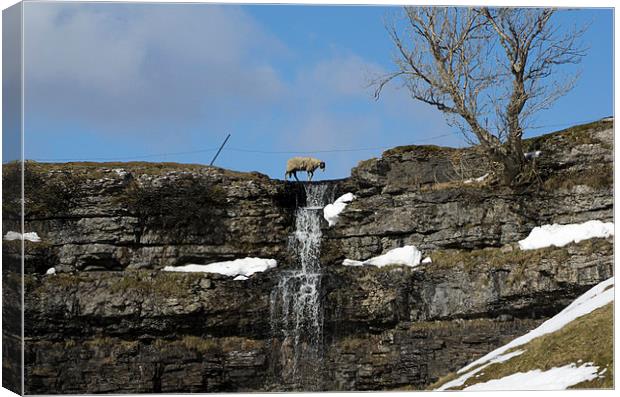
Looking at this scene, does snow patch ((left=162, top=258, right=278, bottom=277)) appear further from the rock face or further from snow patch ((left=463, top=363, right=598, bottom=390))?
snow patch ((left=463, top=363, right=598, bottom=390))

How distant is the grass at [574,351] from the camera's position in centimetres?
2212

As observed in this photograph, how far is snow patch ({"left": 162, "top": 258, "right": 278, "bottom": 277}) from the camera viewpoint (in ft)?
111

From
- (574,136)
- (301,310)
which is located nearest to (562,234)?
(574,136)

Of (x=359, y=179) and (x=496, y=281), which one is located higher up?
Answer: (x=359, y=179)

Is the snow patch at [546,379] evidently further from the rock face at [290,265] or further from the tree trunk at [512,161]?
the tree trunk at [512,161]

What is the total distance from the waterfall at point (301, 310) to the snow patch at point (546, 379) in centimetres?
984

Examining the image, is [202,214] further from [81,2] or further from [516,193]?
[81,2]

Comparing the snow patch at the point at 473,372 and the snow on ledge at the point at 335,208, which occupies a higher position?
the snow on ledge at the point at 335,208

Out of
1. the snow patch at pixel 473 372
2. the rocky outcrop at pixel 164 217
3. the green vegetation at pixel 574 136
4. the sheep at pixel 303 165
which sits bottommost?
the snow patch at pixel 473 372

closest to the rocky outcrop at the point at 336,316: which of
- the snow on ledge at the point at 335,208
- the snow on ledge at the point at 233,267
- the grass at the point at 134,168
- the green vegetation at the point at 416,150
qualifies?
the snow on ledge at the point at 233,267

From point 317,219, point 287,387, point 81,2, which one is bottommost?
point 287,387

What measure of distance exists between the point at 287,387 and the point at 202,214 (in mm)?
6467

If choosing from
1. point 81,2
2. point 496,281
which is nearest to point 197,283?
point 496,281

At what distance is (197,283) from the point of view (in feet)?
110
